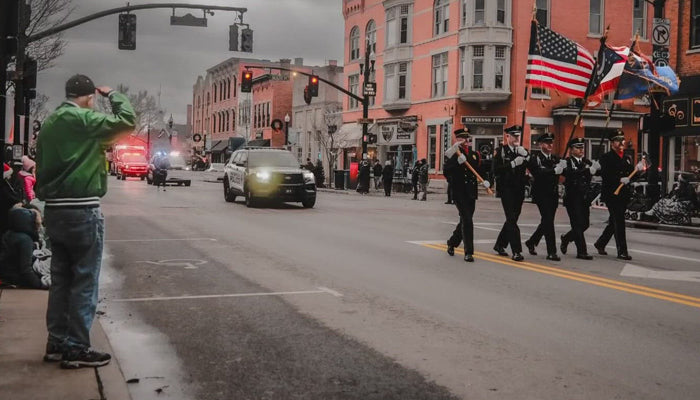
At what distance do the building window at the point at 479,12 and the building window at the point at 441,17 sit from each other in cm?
283

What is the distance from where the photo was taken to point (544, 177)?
40.4 ft

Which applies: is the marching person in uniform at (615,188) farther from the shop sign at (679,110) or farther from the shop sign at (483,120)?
the shop sign at (483,120)

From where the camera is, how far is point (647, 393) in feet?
16.8

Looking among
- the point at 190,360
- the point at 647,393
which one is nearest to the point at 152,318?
the point at 190,360

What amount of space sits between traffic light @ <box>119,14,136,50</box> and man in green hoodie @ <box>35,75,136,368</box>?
63.9 feet

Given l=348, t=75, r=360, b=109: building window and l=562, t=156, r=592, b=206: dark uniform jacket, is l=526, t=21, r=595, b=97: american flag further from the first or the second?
l=348, t=75, r=360, b=109: building window

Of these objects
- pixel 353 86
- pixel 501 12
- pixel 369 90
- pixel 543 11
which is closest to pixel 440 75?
pixel 501 12

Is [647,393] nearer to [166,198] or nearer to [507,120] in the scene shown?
[166,198]

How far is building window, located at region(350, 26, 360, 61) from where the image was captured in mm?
53938

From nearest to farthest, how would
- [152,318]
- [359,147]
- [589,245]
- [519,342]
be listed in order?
[519,342] → [152,318] → [589,245] → [359,147]

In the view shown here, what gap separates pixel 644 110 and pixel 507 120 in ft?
27.7

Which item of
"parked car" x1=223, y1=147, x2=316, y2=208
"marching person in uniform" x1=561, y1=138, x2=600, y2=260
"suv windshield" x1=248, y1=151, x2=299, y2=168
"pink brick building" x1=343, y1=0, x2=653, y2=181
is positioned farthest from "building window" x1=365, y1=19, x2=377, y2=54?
"marching person in uniform" x1=561, y1=138, x2=600, y2=260

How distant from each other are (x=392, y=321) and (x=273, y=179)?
53.0 ft

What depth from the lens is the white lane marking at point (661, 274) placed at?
10375 mm
